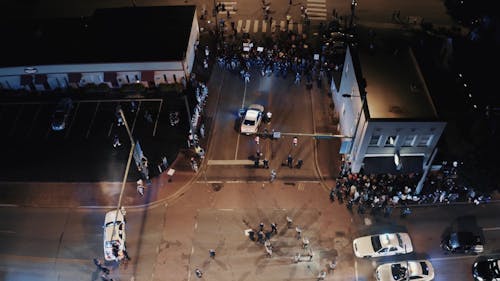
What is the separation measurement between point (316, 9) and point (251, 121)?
914 inches

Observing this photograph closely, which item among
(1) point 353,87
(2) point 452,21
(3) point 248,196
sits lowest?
(3) point 248,196

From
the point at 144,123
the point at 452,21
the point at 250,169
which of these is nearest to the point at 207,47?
the point at 144,123

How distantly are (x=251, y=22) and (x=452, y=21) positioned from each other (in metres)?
26.3

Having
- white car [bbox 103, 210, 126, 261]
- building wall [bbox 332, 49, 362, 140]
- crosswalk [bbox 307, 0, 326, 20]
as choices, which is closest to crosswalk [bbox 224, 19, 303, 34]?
crosswalk [bbox 307, 0, 326, 20]

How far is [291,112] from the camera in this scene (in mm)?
46219

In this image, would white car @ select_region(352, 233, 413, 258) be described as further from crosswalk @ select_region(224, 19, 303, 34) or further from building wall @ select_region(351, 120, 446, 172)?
crosswalk @ select_region(224, 19, 303, 34)

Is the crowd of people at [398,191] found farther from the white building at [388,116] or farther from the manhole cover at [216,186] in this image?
the manhole cover at [216,186]

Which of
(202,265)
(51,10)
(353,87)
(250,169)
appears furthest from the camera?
(51,10)

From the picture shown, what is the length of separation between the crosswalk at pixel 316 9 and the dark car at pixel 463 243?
110ft

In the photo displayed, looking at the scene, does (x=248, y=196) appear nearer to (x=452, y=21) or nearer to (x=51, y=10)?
(x=452, y=21)

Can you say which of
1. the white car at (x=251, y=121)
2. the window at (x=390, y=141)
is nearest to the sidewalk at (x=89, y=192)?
the white car at (x=251, y=121)

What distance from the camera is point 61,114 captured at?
46031mm

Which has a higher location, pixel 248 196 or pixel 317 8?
pixel 317 8

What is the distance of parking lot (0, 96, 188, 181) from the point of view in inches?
1652
